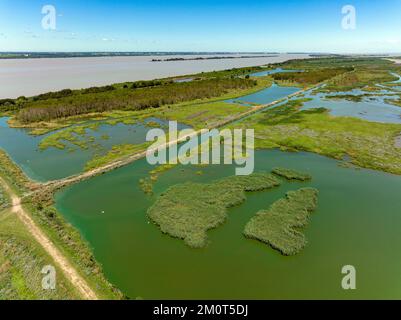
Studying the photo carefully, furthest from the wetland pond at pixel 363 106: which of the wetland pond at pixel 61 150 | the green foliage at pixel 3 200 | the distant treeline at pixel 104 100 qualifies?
the green foliage at pixel 3 200

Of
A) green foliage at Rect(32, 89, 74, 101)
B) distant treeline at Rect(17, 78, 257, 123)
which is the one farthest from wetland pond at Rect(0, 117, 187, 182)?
green foliage at Rect(32, 89, 74, 101)

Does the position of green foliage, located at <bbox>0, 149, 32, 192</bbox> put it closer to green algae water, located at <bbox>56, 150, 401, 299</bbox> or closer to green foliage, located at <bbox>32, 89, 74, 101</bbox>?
green algae water, located at <bbox>56, 150, 401, 299</bbox>

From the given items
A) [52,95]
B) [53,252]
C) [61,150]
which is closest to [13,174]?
[61,150]

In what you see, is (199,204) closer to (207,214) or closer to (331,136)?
(207,214)

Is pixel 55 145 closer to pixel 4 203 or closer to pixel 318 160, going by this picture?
pixel 4 203

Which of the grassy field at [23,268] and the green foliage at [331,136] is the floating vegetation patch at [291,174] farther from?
the grassy field at [23,268]

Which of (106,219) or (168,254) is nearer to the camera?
(168,254)

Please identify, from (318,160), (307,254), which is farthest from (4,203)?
(318,160)
